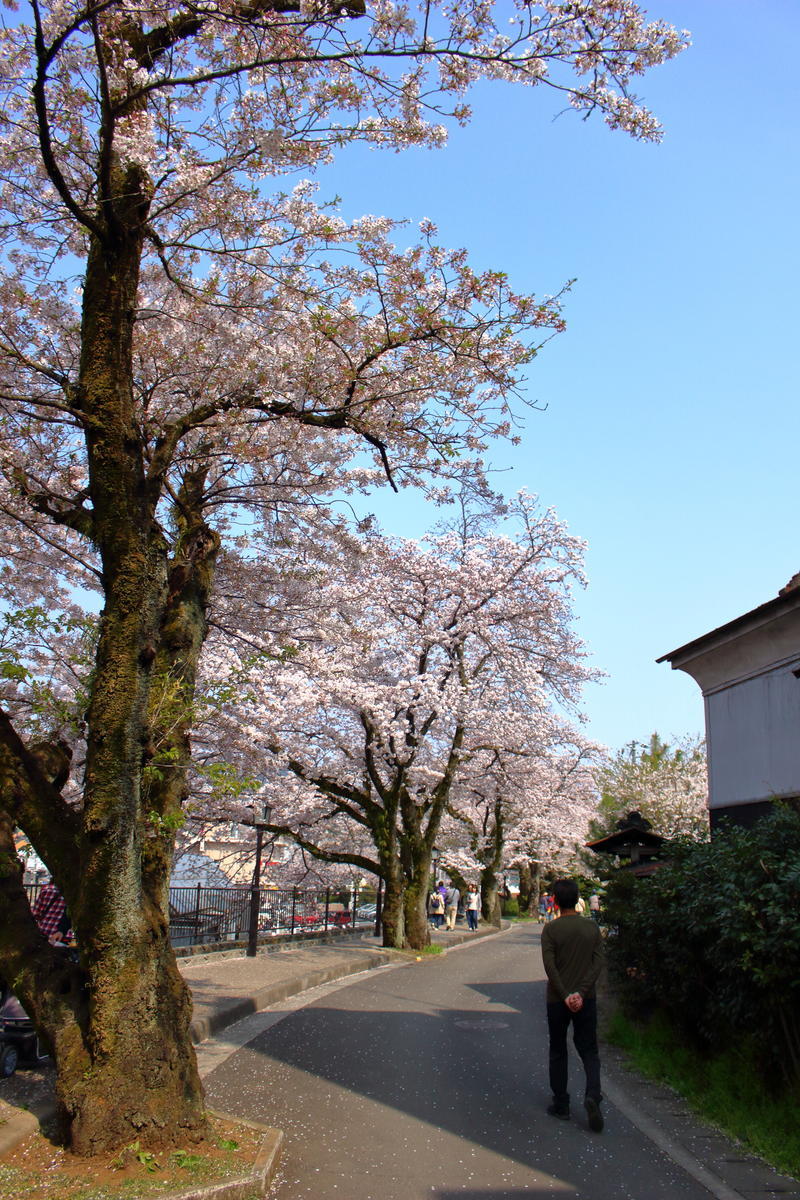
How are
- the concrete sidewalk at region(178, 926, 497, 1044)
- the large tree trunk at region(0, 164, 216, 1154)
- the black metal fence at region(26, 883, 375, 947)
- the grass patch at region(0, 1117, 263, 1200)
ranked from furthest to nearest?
the black metal fence at region(26, 883, 375, 947)
the concrete sidewalk at region(178, 926, 497, 1044)
the large tree trunk at region(0, 164, 216, 1154)
the grass patch at region(0, 1117, 263, 1200)

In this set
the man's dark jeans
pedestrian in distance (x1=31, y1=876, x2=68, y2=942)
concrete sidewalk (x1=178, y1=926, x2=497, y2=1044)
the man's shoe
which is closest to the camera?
the man's shoe

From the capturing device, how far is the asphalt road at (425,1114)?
16.4 feet

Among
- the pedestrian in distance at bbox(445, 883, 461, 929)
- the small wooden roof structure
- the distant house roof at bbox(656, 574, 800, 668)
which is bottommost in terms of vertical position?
the pedestrian in distance at bbox(445, 883, 461, 929)

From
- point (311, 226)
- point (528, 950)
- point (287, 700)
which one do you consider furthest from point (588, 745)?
point (311, 226)

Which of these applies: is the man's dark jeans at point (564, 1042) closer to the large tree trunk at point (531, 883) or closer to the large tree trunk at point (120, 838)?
the large tree trunk at point (120, 838)

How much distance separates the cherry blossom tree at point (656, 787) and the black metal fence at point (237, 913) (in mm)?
14550

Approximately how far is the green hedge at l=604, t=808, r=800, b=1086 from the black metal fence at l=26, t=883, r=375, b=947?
295 inches

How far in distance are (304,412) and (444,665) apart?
16.3m

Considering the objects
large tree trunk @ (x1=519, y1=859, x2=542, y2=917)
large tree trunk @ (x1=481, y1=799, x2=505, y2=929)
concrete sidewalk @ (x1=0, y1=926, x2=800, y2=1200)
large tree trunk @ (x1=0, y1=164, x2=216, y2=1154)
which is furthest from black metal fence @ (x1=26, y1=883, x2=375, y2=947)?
large tree trunk @ (x1=519, y1=859, x2=542, y2=917)

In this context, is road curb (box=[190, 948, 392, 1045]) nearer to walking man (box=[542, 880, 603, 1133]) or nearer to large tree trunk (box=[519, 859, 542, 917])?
walking man (box=[542, 880, 603, 1133])

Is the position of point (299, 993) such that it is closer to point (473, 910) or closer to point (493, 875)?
point (473, 910)

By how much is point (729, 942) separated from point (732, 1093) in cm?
131

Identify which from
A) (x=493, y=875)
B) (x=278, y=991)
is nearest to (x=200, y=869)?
(x=278, y=991)

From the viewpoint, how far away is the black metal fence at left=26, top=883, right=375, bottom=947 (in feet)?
57.2
